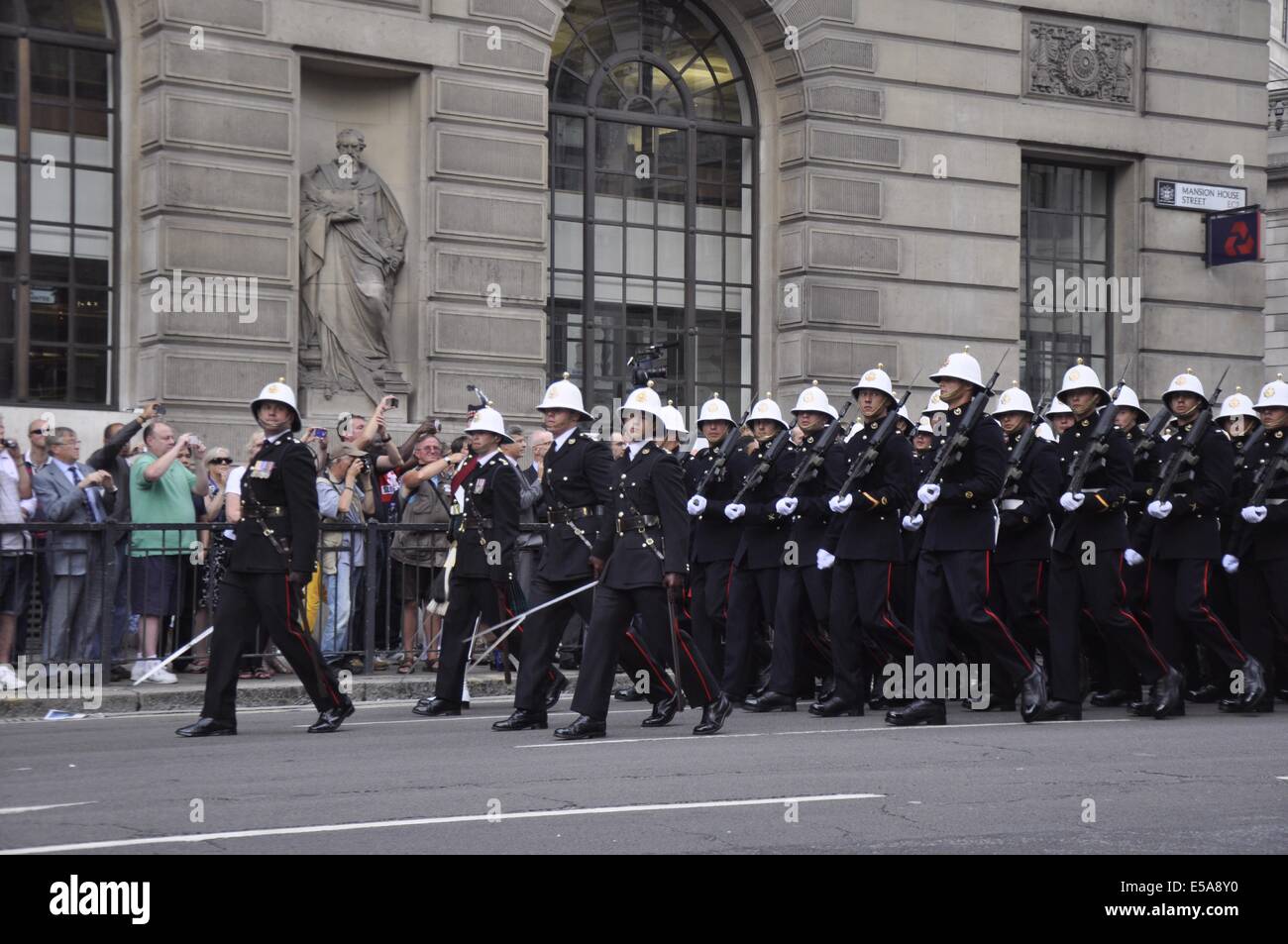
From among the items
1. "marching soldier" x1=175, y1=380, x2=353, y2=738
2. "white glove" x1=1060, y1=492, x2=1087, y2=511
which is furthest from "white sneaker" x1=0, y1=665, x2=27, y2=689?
"white glove" x1=1060, y1=492, x2=1087, y2=511

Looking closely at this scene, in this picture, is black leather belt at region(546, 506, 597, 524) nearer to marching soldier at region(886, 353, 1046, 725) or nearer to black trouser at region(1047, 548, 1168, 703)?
marching soldier at region(886, 353, 1046, 725)

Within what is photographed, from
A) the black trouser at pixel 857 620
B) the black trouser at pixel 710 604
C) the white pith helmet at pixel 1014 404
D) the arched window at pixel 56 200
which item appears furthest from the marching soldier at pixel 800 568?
the arched window at pixel 56 200

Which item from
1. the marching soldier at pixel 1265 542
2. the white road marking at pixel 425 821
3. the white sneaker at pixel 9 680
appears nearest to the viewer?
the white road marking at pixel 425 821

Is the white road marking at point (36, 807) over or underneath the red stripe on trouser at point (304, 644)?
underneath

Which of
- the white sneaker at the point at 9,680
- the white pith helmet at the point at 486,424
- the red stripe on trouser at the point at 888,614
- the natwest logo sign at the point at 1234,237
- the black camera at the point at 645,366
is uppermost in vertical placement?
the natwest logo sign at the point at 1234,237

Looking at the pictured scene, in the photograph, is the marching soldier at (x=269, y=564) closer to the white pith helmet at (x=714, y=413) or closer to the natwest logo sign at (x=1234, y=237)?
the white pith helmet at (x=714, y=413)

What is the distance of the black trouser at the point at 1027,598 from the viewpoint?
13750 mm

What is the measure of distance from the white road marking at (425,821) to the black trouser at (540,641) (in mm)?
3802

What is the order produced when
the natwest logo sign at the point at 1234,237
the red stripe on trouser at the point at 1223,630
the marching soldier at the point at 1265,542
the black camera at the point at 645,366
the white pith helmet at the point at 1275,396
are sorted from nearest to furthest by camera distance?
1. the red stripe on trouser at the point at 1223,630
2. the marching soldier at the point at 1265,542
3. the white pith helmet at the point at 1275,396
4. the black camera at the point at 645,366
5. the natwest logo sign at the point at 1234,237

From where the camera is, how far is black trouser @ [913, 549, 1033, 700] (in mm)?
12781

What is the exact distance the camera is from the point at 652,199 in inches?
955

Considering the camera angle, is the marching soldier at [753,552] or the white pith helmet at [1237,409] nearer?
the marching soldier at [753,552]
